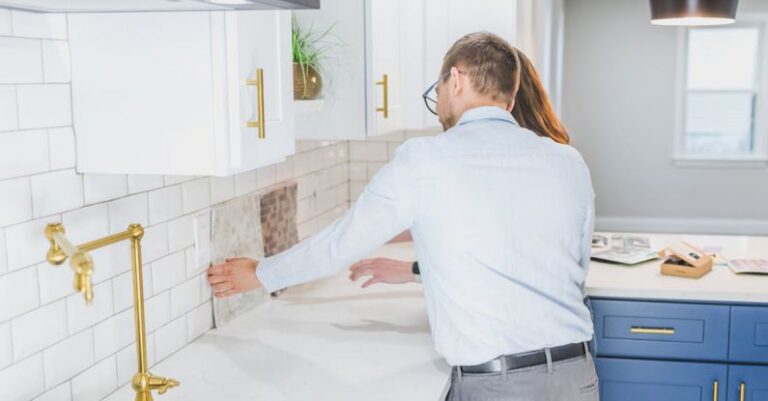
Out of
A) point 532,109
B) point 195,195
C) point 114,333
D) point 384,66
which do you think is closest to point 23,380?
point 114,333

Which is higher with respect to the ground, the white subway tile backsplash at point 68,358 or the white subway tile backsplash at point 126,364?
the white subway tile backsplash at point 68,358

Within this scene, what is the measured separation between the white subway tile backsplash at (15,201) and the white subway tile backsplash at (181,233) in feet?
1.80

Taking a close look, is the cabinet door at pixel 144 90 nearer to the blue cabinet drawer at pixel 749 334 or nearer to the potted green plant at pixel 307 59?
the potted green plant at pixel 307 59

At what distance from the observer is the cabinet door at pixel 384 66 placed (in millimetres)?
2361

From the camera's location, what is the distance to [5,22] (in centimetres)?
148

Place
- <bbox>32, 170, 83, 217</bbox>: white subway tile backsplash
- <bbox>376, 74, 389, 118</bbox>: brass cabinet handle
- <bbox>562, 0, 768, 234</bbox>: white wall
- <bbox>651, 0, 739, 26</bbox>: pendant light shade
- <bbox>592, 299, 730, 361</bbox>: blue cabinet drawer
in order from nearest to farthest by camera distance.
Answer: <bbox>32, 170, 83, 217</bbox>: white subway tile backsplash → <bbox>376, 74, 389, 118</bbox>: brass cabinet handle → <bbox>592, 299, 730, 361</bbox>: blue cabinet drawer → <bbox>651, 0, 739, 26</bbox>: pendant light shade → <bbox>562, 0, 768, 234</bbox>: white wall

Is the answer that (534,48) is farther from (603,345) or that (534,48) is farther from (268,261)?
(268,261)

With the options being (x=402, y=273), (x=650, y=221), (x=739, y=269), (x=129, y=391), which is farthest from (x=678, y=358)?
(x=650, y=221)

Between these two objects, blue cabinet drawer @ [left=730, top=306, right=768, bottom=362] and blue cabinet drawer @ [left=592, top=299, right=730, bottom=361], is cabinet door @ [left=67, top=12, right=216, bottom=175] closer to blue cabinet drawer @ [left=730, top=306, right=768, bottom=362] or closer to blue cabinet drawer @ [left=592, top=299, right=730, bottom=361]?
blue cabinet drawer @ [left=592, top=299, right=730, bottom=361]

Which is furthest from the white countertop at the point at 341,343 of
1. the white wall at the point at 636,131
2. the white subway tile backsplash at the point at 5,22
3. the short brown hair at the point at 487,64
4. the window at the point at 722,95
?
the window at the point at 722,95

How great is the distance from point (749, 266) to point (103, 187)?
2.21 meters

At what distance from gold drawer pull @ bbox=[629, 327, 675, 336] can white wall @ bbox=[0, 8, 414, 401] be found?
1445mm

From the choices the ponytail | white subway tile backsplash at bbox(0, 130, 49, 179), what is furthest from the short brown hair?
white subway tile backsplash at bbox(0, 130, 49, 179)

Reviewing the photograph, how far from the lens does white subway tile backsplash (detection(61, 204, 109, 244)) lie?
5.51ft
